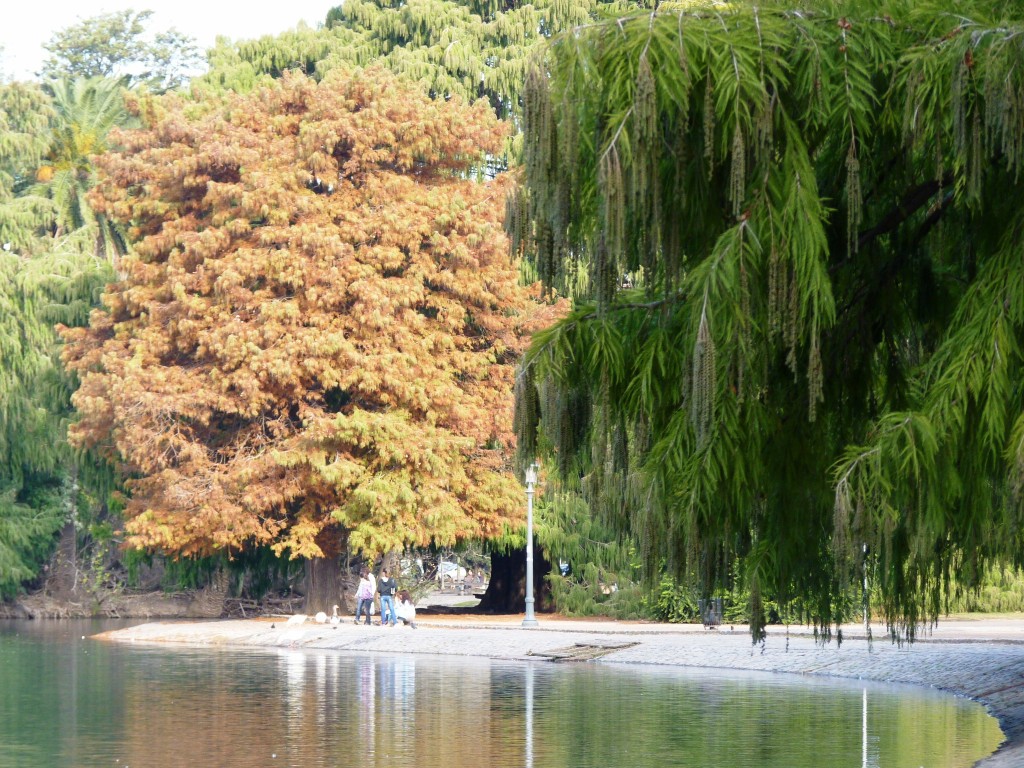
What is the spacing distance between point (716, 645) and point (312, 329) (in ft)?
51.9

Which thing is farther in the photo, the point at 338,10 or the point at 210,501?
the point at 338,10

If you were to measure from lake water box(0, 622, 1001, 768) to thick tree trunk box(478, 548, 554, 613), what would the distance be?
1827cm

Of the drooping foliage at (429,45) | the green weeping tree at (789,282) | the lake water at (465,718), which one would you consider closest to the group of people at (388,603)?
the lake water at (465,718)

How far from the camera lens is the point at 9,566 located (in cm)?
5309

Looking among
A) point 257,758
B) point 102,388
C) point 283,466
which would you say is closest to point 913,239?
point 257,758

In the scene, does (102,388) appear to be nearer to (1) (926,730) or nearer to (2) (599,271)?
(1) (926,730)

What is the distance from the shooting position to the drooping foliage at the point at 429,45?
52531 millimetres

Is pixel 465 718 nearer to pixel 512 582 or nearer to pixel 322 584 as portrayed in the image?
pixel 322 584

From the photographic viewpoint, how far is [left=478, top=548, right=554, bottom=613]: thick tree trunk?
167ft

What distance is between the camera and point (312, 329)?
145ft

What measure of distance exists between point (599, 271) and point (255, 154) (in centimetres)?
3643


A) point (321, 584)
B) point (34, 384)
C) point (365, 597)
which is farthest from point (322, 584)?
point (34, 384)

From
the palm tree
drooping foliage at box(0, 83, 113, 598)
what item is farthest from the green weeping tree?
the palm tree

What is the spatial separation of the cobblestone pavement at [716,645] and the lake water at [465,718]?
94 cm
